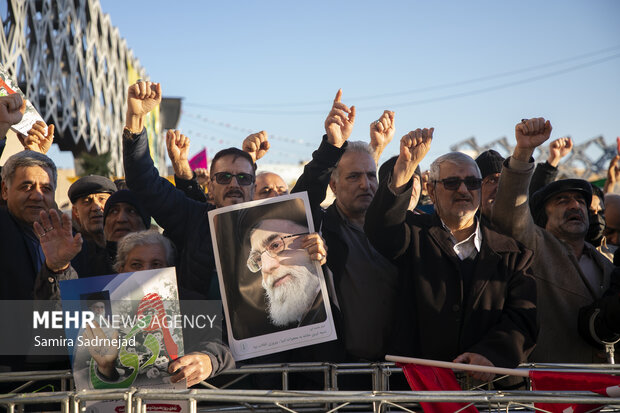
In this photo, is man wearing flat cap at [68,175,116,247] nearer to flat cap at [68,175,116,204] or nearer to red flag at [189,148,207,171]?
flat cap at [68,175,116,204]

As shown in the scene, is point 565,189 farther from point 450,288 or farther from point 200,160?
point 200,160

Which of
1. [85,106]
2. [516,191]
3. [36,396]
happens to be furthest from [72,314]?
[85,106]

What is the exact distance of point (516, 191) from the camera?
4.04 metres

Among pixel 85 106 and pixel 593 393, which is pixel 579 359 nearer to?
pixel 593 393

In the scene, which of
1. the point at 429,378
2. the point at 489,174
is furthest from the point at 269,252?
the point at 489,174

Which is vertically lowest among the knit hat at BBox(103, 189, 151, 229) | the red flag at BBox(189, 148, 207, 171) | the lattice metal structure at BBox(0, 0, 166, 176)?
the knit hat at BBox(103, 189, 151, 229)

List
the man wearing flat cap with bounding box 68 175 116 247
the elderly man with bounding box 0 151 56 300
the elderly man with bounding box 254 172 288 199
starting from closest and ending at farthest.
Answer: the elderly man with bounding box 0 151 56 300 → the man wearing flat cap with bounding box 68 175 116 247 → the elderly man with bounding box 254 172 288 199

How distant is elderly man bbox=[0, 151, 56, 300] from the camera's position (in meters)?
3.61

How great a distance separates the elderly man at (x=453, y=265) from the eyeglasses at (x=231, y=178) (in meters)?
0.98

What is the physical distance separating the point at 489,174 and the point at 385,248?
154 centimetres

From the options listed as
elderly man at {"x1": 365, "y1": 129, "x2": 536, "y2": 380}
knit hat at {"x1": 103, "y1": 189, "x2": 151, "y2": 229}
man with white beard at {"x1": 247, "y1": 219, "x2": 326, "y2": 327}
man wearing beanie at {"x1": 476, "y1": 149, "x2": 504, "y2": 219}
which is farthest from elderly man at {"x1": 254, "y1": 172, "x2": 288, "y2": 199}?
man with white beard at {"x1": 247, "y1": 219, "x2": 326, "y2": 327}

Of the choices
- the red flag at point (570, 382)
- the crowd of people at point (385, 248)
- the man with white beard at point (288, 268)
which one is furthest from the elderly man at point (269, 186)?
the red flag at point (570, 382)

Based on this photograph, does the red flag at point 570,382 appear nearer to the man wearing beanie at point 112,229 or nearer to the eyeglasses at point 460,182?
the eyeglasses at point 460,182

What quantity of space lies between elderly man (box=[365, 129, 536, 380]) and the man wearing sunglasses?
98cm
